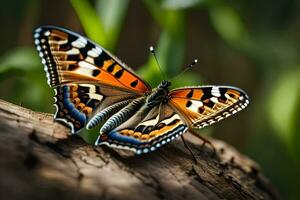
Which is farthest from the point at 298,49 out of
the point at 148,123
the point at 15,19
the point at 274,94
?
the point at 148,123

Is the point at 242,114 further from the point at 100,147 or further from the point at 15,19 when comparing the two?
the point at 100,147

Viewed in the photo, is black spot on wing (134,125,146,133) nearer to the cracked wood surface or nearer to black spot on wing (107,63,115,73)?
the cracked wood surface

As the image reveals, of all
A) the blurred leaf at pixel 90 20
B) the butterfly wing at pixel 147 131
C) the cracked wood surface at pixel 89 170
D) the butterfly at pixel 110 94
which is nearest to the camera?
the cracked wood surface at pixel 89 170

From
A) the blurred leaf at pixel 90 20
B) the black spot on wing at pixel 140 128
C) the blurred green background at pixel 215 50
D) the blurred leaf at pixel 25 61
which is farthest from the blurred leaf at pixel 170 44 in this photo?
the black spot on wing at pixel 140 128

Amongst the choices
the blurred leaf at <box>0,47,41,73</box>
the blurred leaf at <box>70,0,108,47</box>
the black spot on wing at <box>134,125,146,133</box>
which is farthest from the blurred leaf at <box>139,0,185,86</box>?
the black spot on wing at <box>134,125,146,133</box>

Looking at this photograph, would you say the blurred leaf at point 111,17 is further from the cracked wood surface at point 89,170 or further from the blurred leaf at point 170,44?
the cracked wood surface at point 89,170

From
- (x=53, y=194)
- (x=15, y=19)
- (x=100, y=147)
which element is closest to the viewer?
(x=53, y=194)

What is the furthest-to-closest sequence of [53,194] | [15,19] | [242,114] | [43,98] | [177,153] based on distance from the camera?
[242,114] < [15,19] < [43,98] < [177,153] < [53,194]
